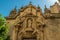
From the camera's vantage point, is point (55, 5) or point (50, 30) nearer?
point (50, 30)

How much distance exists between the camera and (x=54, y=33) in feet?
77.4

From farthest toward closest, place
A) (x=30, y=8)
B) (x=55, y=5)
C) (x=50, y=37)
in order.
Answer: (x=55, y=5), (x=30, y=8), (x=50, y=37)

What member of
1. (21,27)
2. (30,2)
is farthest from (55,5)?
(21,27)

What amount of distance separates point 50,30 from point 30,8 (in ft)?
13.9

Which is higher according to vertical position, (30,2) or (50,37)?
(30,2)

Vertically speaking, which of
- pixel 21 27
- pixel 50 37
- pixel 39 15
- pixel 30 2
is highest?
pixel 30 2

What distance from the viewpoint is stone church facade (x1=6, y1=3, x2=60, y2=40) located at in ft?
77.3

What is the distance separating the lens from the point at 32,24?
79.6 feet

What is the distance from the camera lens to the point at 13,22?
2439cm

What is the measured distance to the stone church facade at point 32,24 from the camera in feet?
77.3

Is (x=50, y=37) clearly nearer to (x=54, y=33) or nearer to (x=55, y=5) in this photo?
(x=54, y=33)

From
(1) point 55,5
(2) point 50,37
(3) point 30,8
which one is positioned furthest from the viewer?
(1) point 55,5

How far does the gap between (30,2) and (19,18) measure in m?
2.81

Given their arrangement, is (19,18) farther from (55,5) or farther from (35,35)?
(55,5)
